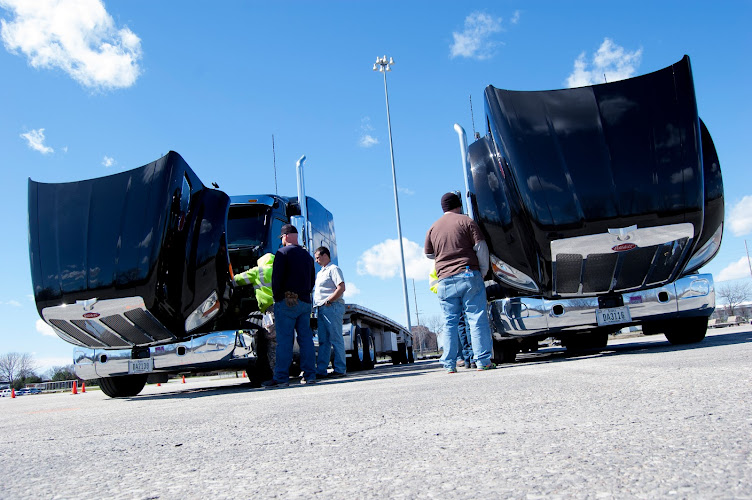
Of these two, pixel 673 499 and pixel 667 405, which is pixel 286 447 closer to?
pixel 673 499

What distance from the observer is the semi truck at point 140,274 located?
5.70 meters

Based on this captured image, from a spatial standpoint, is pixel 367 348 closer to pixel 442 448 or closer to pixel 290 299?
pixel 290 299

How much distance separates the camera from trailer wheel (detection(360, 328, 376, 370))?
9.63m

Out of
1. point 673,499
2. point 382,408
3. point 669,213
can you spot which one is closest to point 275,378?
point 382,408

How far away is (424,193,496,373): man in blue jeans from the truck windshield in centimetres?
284

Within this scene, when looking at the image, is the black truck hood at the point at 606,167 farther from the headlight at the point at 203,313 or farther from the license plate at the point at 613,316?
the headlight at the point at 203,313

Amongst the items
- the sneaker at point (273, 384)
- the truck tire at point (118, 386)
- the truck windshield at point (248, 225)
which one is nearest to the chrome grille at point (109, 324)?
the truck tire at point (118, 386)

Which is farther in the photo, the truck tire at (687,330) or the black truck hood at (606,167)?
the truck tire at (687,330)

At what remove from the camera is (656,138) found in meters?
5.16

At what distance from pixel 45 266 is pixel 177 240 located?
1339 millimetres

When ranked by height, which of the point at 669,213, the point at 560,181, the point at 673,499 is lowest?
the point at 673,499

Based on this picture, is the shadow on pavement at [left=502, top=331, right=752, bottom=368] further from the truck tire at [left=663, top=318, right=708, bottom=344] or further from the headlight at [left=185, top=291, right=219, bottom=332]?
the headlight at [left=185, top=291, right=219, bottom=332]

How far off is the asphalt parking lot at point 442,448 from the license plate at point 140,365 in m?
2.55

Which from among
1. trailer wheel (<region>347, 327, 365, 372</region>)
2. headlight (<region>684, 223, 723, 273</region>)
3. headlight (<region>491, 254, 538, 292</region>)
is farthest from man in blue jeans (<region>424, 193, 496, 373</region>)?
trailer wheel (<region>347, 327, 365, 372</region>)
